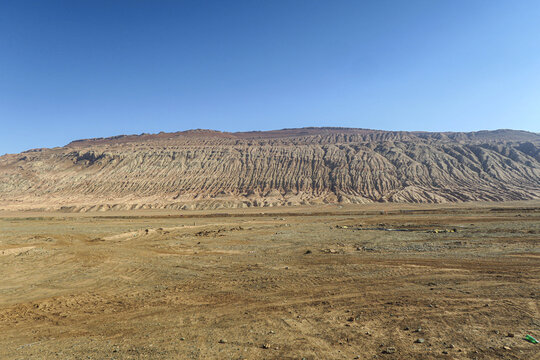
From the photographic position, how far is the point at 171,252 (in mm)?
21750

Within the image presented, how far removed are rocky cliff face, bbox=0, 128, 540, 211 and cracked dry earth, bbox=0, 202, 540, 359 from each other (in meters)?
53.6

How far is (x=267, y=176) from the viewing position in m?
91.6

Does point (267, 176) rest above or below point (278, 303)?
above

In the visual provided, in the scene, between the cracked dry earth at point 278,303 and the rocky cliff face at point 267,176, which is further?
the rocky cliff face at point 267,176

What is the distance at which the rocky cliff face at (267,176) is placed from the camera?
75.4 metres

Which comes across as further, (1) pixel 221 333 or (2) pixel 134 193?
(2) pixel 134 193

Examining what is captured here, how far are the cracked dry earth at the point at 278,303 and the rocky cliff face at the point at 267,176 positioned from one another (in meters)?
53.6

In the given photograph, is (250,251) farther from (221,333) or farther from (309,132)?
(309,132)

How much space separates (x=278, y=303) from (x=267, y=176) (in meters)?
81.2

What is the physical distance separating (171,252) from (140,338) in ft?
46.2

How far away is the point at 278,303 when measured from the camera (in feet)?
34.7

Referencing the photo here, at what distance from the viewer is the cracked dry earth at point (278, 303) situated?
7.47m

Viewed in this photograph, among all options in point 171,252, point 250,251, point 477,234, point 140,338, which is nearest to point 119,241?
point 171,252

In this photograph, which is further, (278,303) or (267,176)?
(267,176)
